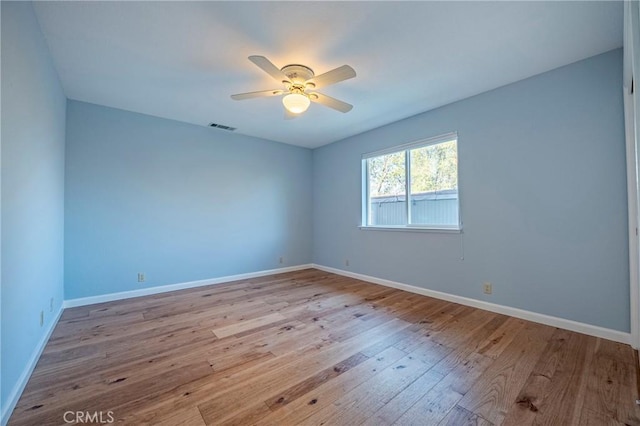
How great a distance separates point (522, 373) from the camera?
179 cm

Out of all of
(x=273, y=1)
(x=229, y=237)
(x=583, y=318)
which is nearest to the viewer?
(x=273, y=1)

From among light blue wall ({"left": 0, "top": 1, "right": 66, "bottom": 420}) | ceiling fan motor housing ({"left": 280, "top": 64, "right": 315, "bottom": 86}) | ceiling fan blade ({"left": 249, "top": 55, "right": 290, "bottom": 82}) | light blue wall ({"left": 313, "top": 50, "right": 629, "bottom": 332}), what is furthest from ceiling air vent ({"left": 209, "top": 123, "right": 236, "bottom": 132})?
light blue wall ({"left": 313, "top": 50, "right": 629, "bottom": 332})

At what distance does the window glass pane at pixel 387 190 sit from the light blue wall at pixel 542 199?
439mm

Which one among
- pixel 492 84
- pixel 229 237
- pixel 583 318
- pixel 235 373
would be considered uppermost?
pixel 492 84

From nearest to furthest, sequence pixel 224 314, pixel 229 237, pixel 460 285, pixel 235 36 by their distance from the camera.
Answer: pixel 235 36
pixel 224 314
pixel 460 285
pixel 229 237

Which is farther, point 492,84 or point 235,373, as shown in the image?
point 492,84

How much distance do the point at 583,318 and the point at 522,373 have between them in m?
1.17

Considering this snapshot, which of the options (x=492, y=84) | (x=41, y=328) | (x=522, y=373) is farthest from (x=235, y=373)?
(x=492, y=84)

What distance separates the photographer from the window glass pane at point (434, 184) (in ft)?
11.0

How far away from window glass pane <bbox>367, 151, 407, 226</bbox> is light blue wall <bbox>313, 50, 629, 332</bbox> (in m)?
0.44

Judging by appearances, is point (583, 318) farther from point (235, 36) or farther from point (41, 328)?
point (41, 328)

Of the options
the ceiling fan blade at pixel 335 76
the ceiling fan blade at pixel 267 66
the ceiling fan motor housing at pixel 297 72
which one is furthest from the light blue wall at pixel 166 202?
the ceiling fan blade at pixel 335 76

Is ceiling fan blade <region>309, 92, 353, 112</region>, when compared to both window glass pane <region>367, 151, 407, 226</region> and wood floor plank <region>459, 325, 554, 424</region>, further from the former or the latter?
wood floor plank <region>459, 325, 554, 424</region>

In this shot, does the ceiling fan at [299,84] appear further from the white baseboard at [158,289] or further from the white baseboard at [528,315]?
the white baseboard at [158,289]
